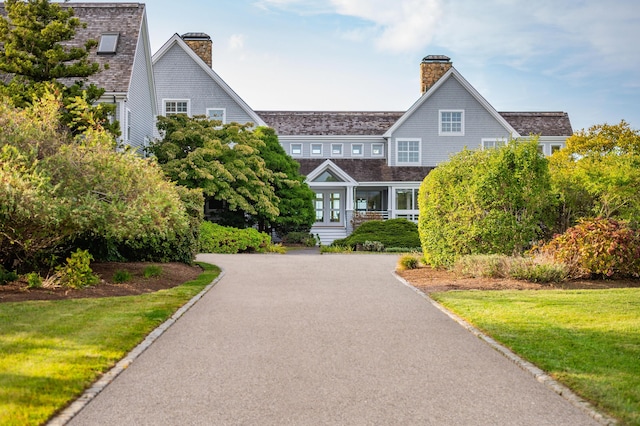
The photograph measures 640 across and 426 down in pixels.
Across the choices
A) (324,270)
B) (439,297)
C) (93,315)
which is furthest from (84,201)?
(324,270)

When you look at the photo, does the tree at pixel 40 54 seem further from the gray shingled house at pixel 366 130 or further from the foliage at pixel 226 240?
the gray shingled house at pixel 366 130

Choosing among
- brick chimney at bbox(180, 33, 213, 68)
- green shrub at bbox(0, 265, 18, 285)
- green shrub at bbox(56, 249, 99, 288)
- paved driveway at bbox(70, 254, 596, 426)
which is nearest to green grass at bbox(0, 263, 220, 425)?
paved driveway at bbox(70, 254, 596, 426)

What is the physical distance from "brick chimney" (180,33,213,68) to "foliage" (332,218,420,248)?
14.5 metres

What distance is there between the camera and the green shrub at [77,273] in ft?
45.9

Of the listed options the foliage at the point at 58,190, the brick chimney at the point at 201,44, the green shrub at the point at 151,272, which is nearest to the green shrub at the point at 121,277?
the green shrub at the point at 151,272

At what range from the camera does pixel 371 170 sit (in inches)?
1641

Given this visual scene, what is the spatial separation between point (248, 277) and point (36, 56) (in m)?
11.0

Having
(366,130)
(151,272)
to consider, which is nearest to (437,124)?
(366,130)

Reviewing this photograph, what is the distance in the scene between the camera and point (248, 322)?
35.3 feet

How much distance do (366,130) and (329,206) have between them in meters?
5.77

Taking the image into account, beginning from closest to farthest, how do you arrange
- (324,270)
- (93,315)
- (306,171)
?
(93,315) < (324,270) < (306,171)

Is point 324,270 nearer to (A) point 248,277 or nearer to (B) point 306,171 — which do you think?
(A) point 248,277

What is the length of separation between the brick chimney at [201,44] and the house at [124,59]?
7583mm

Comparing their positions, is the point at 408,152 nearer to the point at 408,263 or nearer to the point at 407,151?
the point at 407,151
